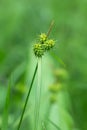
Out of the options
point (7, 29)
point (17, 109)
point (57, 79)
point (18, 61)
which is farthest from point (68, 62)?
point (17, 109)

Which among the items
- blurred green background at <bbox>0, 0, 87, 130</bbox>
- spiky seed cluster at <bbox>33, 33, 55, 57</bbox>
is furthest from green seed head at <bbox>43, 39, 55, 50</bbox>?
blurred green background at <bbox>0, 0, 87, 130</bbox>

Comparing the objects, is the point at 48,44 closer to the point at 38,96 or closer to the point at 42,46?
the point at 42,46

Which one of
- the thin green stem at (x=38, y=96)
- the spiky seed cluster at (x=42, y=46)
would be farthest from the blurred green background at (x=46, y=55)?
the spiky seed cluster at (x=42, y=46)

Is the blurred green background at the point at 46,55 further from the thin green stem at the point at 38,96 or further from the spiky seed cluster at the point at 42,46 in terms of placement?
the spiky seed cluster at the point at 42,46

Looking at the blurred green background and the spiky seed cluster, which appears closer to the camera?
the spiky seed cluster

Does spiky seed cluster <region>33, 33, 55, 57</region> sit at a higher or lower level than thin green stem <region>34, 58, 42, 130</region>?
higher

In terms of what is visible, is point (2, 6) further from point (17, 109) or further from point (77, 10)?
point (17, 109)

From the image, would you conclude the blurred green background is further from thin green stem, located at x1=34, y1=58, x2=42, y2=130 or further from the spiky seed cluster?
the spiky seed cluster

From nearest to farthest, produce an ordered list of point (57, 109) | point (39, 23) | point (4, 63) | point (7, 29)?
1. point (57, 109)
2. point (4, 63)
3. point (7, 29)
4. point (39, 23)

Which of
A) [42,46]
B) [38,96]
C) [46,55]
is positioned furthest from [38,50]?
[46,55]
